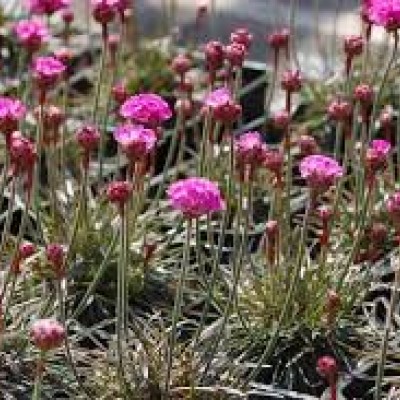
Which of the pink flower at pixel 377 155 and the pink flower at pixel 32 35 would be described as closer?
the pink flower at pixel 377 155

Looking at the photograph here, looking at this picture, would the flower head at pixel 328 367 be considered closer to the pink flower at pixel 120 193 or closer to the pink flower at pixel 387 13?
the pink flower at pixel 120 193

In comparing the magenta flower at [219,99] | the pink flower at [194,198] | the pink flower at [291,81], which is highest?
the magenta flower at [219,99]

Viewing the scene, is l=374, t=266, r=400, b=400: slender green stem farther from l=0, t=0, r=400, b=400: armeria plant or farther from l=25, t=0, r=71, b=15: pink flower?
l=25, t=0, r=71, b=15: pink flower

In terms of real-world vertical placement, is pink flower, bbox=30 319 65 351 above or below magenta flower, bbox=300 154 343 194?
below

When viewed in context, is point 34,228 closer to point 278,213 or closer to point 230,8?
point 278,213

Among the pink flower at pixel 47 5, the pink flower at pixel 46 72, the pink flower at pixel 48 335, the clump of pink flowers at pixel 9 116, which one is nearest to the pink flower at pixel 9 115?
Answer: the clump of pink flowers at pixel 9 116

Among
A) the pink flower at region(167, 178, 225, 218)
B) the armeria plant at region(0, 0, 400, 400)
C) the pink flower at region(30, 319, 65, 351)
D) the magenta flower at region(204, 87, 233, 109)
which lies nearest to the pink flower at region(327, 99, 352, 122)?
the armeria plant at region(0, 0, 400, 400)

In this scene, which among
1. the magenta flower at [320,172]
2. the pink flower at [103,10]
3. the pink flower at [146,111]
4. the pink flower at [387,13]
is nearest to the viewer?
the magenta flower at [320,172]
